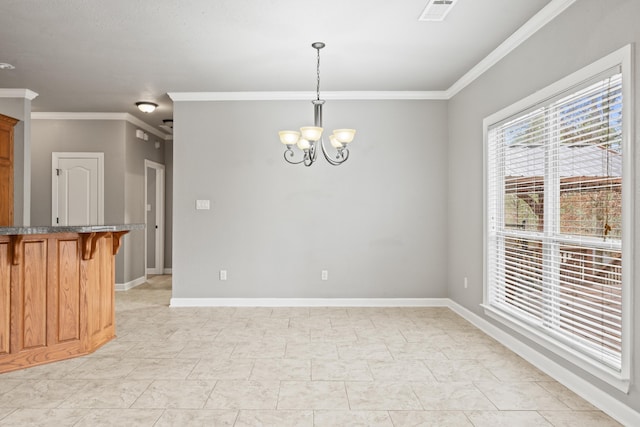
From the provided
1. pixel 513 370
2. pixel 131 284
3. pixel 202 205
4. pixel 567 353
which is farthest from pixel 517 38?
pixel 131 284

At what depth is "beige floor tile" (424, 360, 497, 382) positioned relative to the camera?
3004 mm

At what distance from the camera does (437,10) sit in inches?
121

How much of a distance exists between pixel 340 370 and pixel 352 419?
0.76 m

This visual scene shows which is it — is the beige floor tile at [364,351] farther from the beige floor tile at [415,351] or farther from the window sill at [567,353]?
the window sill at [567,353]

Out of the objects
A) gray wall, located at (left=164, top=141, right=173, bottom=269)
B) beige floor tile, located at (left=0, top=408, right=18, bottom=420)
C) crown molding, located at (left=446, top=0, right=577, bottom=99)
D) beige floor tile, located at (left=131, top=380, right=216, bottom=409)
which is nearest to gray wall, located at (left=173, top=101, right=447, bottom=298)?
crown molding, located at (left=446, top=0, right=577, bottom=99)

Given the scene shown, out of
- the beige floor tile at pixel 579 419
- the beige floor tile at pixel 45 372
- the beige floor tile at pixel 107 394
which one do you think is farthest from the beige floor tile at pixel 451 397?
the beige floor tile at pixel 45 372

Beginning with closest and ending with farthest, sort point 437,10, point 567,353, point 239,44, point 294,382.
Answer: point 567,353 → point 294,382 → point 437,10 → point 239,44

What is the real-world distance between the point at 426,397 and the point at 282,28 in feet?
9.59

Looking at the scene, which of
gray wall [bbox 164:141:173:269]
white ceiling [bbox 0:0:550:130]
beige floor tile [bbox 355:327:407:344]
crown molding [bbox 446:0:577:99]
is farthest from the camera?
gray wall [bbox 164:141:173:269]

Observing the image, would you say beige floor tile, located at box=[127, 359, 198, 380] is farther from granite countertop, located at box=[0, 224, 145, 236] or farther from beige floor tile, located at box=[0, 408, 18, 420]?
granite countertop, located at box=[0, 224, 145, 236]

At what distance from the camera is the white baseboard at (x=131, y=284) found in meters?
6.39

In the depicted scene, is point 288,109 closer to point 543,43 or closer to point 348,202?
point 348,202

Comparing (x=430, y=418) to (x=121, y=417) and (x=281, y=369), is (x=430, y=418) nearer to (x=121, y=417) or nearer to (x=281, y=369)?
(x=281, y=369)

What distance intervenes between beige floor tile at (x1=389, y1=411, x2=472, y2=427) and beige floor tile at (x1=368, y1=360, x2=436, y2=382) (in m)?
0.50
